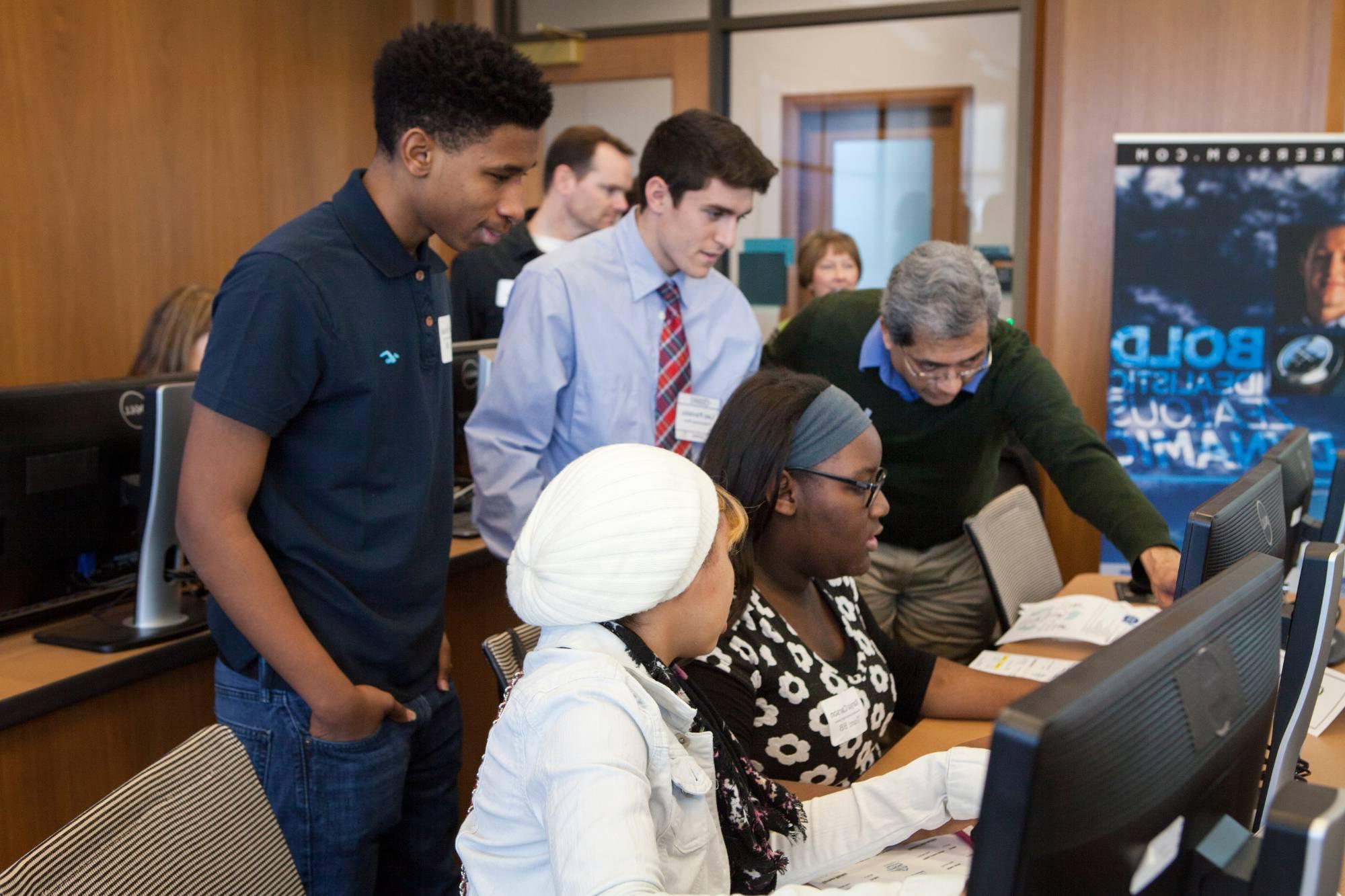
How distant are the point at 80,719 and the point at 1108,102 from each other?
3.79 m

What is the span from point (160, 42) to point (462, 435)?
7.54 ft

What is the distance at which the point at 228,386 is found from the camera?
58.2 inches

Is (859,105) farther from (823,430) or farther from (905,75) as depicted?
(823,430)

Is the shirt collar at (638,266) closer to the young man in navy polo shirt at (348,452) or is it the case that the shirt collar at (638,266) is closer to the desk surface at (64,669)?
the young man in navy polo shirt at (348,452)

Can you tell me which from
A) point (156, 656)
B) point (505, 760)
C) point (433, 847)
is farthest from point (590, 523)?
point (156, 656)

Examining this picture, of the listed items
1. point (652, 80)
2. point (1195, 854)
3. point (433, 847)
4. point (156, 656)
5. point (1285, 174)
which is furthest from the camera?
point (652, 80)

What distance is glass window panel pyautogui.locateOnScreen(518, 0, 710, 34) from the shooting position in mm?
5496

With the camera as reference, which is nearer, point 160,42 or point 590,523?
point 590,523

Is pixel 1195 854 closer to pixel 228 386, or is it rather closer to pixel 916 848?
pixel 916 848

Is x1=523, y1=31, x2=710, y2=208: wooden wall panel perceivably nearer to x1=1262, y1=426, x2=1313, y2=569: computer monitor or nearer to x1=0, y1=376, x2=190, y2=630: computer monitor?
x1=0, y1=376, x2=190, y2=630: computer monitor

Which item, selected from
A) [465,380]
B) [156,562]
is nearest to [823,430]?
[156,562]

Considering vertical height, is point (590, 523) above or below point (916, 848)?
above

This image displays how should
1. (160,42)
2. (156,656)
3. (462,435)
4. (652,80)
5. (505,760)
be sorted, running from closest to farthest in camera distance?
(505,760) < (156,656) < (462,435) < (160,42) < (652,80)

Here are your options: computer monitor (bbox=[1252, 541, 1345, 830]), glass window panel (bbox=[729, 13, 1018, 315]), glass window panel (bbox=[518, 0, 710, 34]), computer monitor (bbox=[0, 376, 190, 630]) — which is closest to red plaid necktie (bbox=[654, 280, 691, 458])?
computer monitor (bbox=[0, 376, 190, 630])
